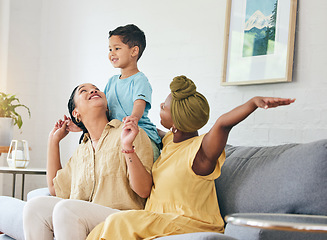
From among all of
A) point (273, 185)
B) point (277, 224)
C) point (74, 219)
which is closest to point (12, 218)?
point (74, 219)

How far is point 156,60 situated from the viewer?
3.47 metres

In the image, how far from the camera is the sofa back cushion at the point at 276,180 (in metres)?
1.75

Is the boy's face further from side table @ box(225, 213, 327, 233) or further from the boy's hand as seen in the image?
side table @ box(225, 213, 327, 233)

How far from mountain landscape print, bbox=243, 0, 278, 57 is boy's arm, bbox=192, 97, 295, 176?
919mm

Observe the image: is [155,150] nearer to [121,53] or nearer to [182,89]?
[182,89]

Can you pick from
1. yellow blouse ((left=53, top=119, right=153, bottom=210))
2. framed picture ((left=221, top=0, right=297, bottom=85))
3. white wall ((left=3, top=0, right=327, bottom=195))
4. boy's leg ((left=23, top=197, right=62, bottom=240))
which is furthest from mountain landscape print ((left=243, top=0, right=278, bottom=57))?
boy's leg ((left=23, top=197, right=62, bottom=240))

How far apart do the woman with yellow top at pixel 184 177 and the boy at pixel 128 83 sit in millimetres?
309

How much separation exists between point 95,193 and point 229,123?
2.54 ft

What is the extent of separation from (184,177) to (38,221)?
0.64m

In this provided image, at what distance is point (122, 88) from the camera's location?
Result: 2586 mm

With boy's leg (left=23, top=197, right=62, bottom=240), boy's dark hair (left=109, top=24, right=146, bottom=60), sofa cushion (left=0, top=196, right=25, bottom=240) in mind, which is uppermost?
boy's dark hair (left=109, top=24, right=146, bottom=60)

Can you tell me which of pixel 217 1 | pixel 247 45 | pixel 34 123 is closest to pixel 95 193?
pixel 247 45

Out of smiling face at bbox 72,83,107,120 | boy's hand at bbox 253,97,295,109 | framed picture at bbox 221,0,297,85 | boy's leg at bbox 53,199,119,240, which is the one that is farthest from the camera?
framed picture at bbox 221,0,297,85

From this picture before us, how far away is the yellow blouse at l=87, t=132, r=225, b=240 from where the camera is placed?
71.3 inches
